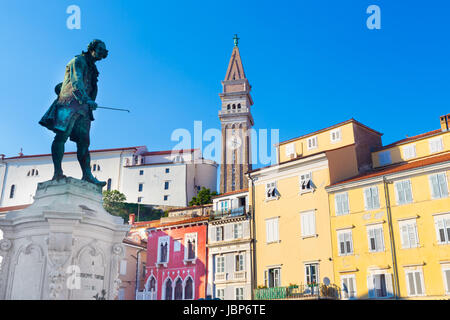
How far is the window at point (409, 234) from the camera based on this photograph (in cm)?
3009

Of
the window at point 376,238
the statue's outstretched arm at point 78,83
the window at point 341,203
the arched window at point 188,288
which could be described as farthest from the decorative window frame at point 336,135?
the statue's outstretched arm at point 78,83

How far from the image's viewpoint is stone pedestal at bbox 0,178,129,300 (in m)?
8.46

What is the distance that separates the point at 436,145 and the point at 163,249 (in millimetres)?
26599

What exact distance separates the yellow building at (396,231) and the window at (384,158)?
303cm

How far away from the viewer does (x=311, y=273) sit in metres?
34.4

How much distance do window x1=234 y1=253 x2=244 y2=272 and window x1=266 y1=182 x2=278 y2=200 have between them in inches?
218

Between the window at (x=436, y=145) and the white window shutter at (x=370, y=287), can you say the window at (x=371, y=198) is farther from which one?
the window at (x=436, y=145)

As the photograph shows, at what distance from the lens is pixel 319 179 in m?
36.6

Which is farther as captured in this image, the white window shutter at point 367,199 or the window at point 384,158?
the window at point 384,158

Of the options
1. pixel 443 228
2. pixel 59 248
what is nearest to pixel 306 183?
pixel 443 228

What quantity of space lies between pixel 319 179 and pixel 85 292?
2961 centimetres

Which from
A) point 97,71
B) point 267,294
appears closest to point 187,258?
point 267,294

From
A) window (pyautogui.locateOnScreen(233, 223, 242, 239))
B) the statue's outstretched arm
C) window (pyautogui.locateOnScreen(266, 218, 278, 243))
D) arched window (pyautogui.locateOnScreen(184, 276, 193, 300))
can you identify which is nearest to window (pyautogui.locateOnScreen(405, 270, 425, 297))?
window (pyautogui.locateOnScreen(266, 218, 278, 243))

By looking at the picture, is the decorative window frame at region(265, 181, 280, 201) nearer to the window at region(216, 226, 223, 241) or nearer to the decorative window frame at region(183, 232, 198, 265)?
the window at region(216, 226, 223, 241)
